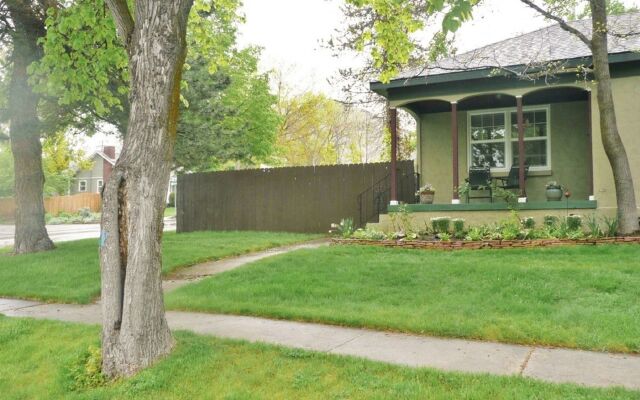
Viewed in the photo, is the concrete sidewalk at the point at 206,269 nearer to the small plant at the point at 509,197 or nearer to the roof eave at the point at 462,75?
the roof eave at the point at 462,75

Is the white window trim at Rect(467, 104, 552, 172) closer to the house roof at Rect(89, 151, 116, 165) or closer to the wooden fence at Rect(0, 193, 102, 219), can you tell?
the wooden fence at Rect(0, 193, 102, 219)

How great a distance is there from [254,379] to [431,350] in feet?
5.35

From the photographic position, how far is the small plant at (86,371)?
4.40 metres

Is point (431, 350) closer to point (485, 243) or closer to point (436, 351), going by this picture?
point (436, 351)

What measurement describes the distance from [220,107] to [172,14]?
13.8 m

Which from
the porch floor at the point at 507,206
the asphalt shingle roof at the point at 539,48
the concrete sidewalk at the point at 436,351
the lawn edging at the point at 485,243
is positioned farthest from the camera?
the asphalt shingle roof at the point at 539,48

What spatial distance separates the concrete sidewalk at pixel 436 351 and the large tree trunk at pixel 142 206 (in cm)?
102

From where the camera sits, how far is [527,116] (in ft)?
42.2

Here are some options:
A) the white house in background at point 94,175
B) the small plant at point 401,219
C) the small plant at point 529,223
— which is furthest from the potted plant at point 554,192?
the white house in background at point 94,175

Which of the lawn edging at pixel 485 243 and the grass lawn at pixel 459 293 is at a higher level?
the lawn edging at pixel 485 243

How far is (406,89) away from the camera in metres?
12.3

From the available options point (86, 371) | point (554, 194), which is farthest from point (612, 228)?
point (86, 371)

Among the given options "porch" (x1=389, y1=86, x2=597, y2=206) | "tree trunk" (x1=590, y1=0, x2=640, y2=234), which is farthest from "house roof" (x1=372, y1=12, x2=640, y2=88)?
"tree trunk" (x1=590, y1=0, x2=640, y2=234)

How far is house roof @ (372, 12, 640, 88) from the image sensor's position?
1092 cm
